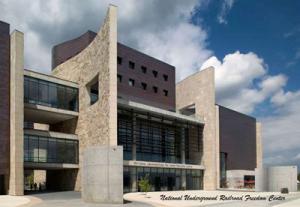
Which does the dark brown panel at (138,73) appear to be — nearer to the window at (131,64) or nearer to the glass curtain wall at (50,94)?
the window at (131,64)

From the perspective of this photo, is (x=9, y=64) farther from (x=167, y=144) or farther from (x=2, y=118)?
(x=167, y=144)

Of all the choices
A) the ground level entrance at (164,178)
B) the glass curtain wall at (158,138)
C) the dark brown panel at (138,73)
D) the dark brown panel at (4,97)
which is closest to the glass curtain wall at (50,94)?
the dark brown panel at (4,97)

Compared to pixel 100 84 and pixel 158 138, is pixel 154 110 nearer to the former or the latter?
pixel 158 138

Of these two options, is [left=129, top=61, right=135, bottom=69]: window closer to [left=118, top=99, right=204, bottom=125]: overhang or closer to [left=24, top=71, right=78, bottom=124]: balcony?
[left=118, top=99, right=204, bottom=125]: overhang

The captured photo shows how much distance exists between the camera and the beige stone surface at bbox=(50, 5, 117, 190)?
4341 cm

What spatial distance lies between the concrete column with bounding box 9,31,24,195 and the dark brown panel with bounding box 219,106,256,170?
33852mm

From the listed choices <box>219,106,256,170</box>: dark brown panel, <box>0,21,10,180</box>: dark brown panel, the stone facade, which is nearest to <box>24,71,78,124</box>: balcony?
<box>0,21,10,180</box>: dark brown panel

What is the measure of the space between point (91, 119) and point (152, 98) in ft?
43.5

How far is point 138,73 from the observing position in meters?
56.6

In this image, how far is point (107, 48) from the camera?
44250 mm

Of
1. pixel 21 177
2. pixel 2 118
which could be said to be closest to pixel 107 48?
pixel 2 118

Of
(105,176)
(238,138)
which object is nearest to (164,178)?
(238,138)

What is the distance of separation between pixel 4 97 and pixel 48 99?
7.84 meters

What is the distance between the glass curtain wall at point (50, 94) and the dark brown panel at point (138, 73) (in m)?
6.55
